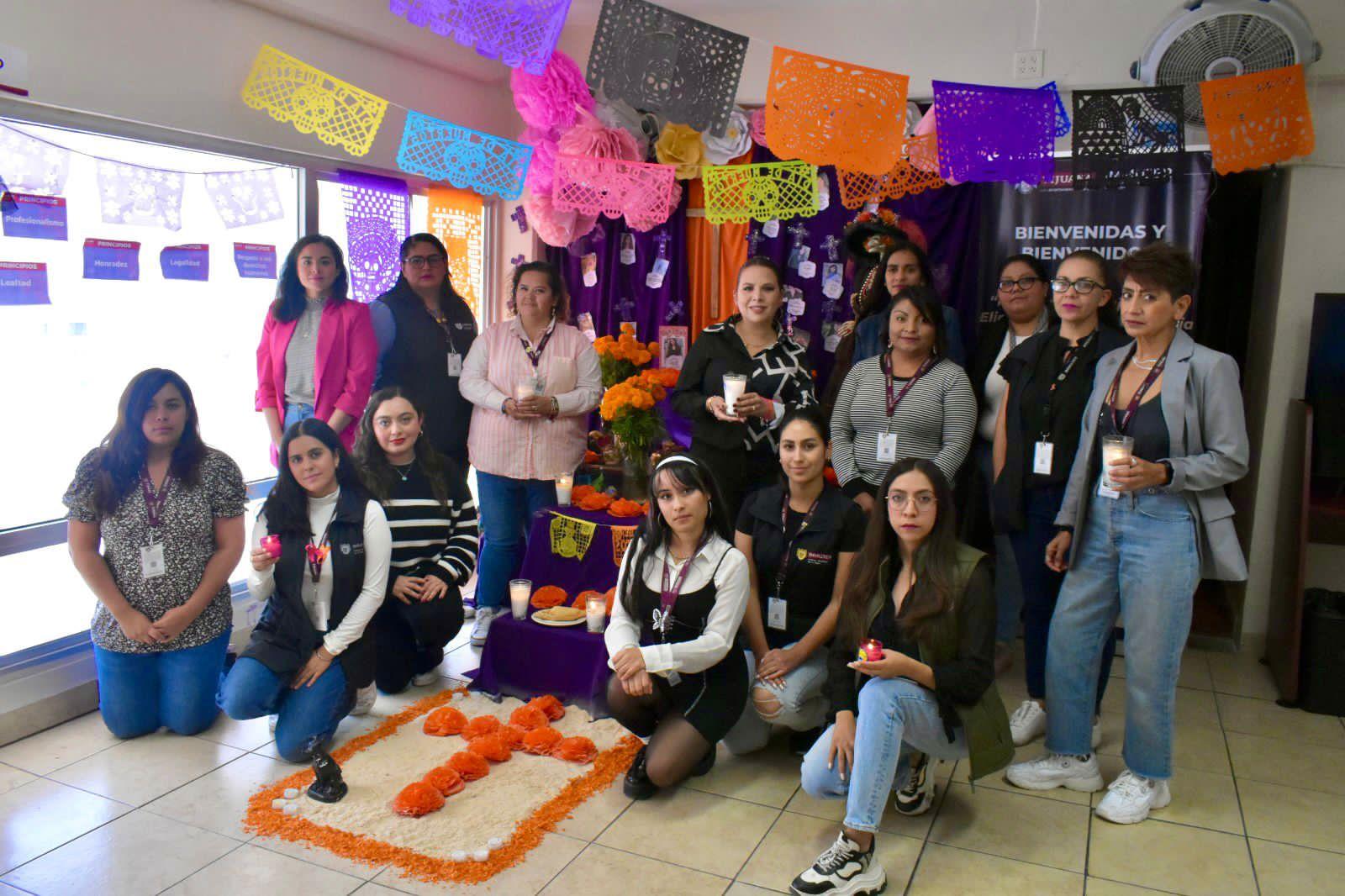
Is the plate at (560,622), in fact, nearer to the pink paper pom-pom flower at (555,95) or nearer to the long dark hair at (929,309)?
the long dark hair at (929,309)

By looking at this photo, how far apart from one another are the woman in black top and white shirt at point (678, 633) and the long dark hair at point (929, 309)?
1.01 m

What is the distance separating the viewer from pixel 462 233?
17.6ft

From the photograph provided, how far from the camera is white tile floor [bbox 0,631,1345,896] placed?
2.50 meters

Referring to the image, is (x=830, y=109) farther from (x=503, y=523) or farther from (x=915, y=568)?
(x=503, y=523)

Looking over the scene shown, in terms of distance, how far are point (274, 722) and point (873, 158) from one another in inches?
114

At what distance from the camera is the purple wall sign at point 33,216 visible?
10.8 ft

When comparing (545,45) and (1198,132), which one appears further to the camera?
(1198,132)

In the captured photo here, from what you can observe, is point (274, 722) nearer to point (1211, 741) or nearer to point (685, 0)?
point (1211, 741)

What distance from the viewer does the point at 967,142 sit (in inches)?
149

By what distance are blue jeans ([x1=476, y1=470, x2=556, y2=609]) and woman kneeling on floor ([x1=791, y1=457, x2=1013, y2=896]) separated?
174 centimetres

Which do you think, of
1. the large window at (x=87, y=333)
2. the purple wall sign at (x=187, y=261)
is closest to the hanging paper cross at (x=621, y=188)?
the large window at (x=87, y=333)

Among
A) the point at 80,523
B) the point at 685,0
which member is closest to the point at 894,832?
the point at 80,523

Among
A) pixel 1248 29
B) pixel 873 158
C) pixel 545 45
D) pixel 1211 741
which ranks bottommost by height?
pixel 1211 741

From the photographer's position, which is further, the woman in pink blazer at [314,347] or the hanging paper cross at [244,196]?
the hanging paper cross at [244,196]
